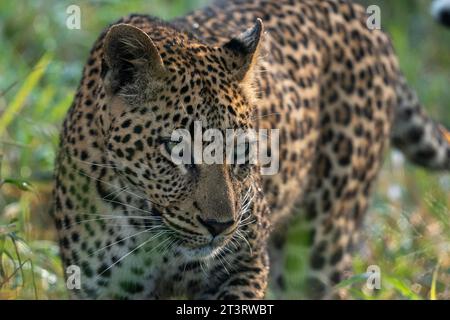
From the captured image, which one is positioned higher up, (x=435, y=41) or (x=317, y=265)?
(x=435, y=41)

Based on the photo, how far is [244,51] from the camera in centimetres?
681

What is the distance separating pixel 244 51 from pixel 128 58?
724 millimetres

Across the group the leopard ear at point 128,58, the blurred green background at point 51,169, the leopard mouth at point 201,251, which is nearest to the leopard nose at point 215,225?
the leopard mouth at point 201,251

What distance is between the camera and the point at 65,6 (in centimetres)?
1209

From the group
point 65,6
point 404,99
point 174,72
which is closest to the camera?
point 174,72

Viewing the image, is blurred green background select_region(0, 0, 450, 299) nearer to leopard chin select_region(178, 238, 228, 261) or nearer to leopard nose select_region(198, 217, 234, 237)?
leopard chin select_region(178, 238, 228, 261)

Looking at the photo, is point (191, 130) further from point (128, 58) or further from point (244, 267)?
point (244, 267)

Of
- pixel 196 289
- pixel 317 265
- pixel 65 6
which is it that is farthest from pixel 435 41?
pixel 196 289

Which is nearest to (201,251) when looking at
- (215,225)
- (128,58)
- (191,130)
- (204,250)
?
(204,250)

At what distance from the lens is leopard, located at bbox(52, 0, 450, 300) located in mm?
6363

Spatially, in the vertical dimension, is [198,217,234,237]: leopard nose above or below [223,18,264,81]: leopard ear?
below

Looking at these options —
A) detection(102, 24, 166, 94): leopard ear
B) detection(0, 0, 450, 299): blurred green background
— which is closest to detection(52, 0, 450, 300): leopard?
detection(102, 24, 166, 94): leopard ear

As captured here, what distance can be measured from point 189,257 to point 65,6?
6016 millimetres

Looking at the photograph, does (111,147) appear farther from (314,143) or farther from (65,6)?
(65,6)
